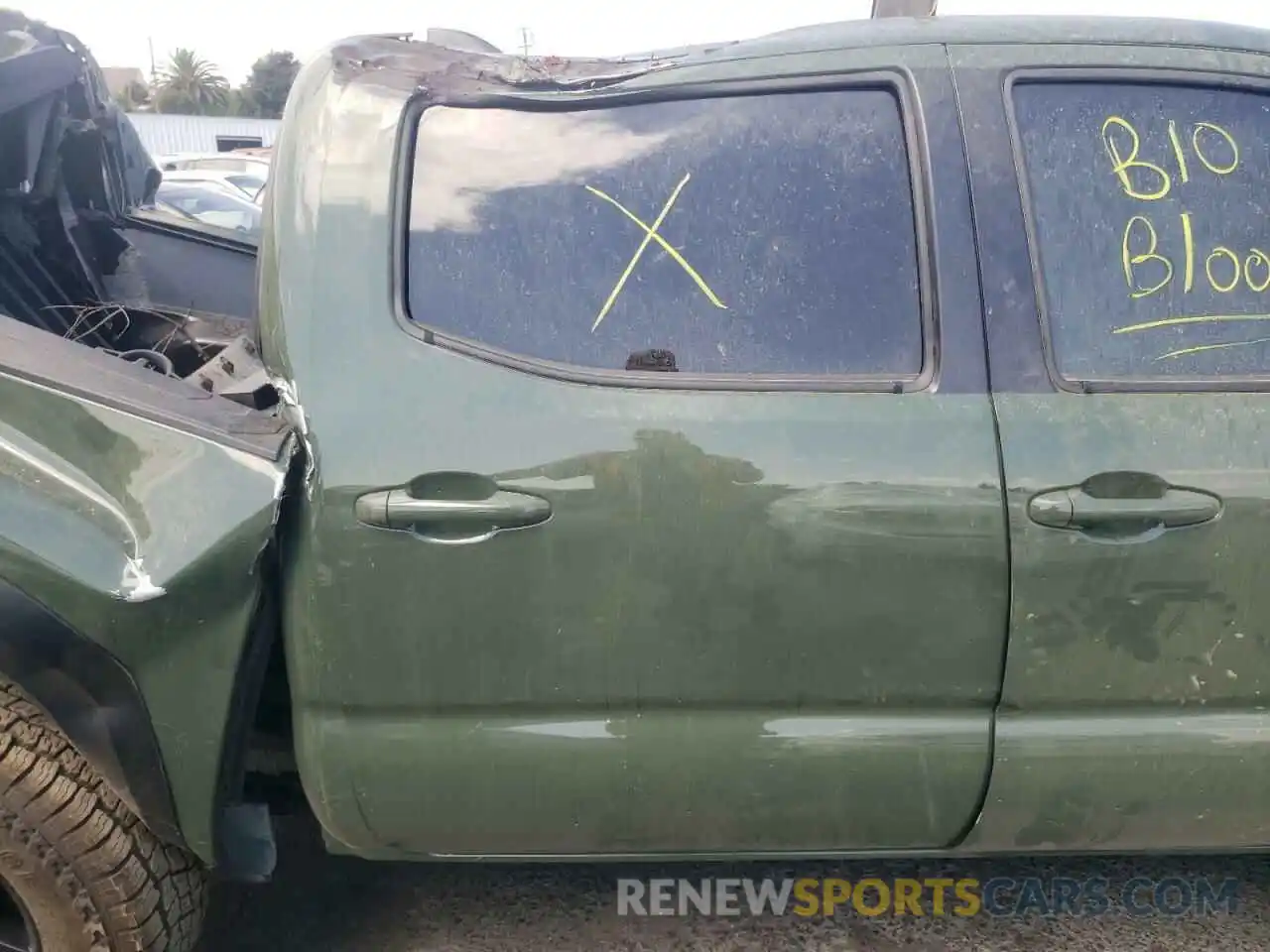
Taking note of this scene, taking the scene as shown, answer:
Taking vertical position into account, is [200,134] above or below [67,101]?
above

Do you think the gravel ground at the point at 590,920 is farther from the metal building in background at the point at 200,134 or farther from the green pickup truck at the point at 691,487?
the metal building in background at the point at 200,134

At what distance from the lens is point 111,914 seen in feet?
5.75

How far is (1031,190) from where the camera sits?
1742mm

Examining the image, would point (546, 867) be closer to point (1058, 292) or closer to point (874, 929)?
point (874, 929)

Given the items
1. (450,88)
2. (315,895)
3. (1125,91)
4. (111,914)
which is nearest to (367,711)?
(111,914)

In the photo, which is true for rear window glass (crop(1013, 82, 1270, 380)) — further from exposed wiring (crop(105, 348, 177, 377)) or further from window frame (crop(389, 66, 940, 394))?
exposed wiring (crop(105, 348, 177, 377))

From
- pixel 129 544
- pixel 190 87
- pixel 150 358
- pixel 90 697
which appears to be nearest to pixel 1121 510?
pixel 129 544

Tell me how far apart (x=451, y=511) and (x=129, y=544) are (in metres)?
0.50

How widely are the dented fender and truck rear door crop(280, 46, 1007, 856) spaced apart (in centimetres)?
11

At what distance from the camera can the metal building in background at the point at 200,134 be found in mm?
27352

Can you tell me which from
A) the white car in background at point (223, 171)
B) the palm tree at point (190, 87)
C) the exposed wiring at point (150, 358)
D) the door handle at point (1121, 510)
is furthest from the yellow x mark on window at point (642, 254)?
the palm tree at point (190, 87)

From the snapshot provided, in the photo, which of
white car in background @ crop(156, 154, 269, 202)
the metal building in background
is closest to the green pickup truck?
white car in background @ crop(156, 154, 269, 202)

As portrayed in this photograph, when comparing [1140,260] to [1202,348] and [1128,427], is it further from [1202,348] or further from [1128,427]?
[1128,427]

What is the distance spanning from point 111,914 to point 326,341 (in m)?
1.05
